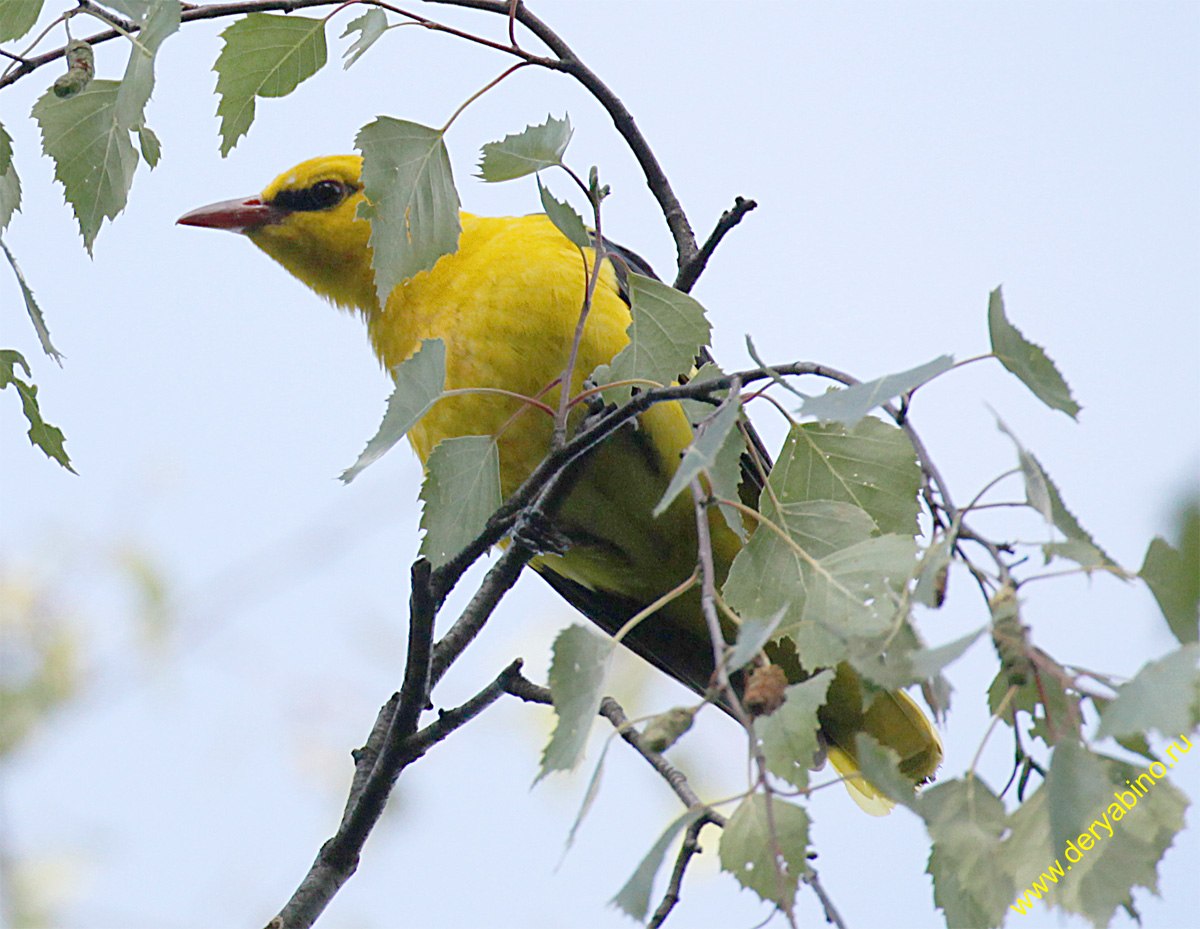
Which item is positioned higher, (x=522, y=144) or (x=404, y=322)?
(x=404, y=322)

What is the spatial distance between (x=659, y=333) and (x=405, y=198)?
1.44 feet

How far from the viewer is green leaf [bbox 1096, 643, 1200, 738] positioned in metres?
1.17

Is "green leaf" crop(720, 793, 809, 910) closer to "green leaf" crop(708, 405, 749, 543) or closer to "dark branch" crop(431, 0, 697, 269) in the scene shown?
"green leaf" crop(708, 405, 749, 543)

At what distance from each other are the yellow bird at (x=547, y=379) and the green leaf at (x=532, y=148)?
1021 mm

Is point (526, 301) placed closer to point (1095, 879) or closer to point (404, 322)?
point (404, 322)

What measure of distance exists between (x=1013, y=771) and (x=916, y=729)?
7.63 ft

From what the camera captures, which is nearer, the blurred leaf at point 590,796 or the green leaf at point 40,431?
the blurred leaf at point 590,796

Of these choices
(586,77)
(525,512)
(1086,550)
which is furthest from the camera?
(586,77)

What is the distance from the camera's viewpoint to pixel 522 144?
2070 mm

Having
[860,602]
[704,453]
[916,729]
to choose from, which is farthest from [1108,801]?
[916,729]

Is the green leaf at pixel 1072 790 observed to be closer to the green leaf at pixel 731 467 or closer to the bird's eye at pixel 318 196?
the green leaf at pixel 731 467

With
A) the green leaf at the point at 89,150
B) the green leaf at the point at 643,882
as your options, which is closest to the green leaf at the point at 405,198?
the green leaf at the point at 89,150

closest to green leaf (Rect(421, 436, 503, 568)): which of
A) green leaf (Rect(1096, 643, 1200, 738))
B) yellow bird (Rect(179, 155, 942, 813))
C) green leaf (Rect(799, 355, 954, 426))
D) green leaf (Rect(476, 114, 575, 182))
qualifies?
green leaf (Rect(476, 114, 575, 182))

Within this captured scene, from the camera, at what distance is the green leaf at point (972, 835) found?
1.30 metres
